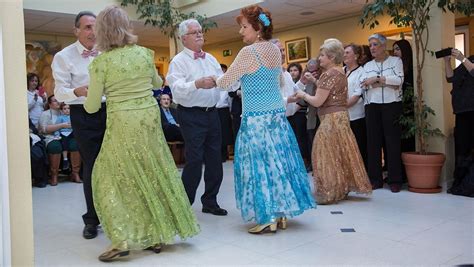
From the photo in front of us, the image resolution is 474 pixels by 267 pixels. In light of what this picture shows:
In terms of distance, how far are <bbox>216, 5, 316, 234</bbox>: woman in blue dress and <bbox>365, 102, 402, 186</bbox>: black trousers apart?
1.80 meters

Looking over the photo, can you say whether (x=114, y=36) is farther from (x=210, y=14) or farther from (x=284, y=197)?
(x=210, y=14)

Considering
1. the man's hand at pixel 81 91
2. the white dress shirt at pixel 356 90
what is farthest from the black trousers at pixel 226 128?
the man's hand at pixel 81 91

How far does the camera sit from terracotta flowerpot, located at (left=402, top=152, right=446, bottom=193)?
444 centimetres

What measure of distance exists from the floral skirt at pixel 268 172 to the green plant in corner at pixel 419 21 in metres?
1.90

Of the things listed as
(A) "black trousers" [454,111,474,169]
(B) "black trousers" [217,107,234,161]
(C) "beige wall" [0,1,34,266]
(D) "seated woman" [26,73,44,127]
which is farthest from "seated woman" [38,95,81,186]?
(A) "black trousers" [454,111,474,169]

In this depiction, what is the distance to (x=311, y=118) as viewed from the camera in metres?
6.03

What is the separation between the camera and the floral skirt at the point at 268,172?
3.10 m

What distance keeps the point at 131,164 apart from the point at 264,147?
0.92 meters

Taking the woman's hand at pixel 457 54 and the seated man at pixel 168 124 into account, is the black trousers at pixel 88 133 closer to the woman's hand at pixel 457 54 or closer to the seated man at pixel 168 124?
the woman's hand at pixel 457 54

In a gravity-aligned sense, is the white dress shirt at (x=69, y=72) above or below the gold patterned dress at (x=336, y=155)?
above

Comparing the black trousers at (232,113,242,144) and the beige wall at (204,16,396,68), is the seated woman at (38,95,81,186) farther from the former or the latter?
the beige wall at (204,16,396,68)

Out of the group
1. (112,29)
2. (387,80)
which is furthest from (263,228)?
(387,80)

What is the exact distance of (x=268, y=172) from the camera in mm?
3117

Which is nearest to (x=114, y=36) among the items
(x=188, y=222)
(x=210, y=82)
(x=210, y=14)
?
(x=210, y=82)
